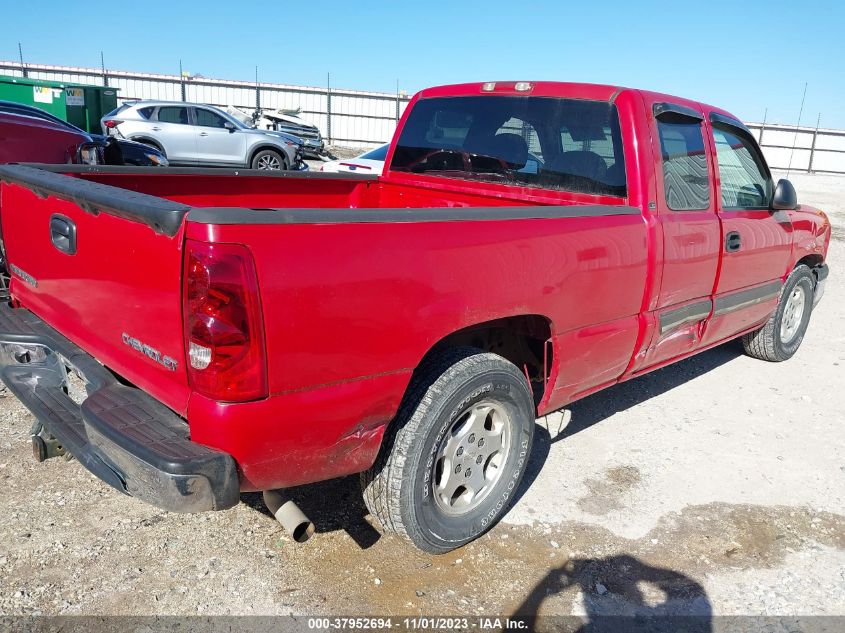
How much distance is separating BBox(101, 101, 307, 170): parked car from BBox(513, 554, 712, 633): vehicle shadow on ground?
47.4ft

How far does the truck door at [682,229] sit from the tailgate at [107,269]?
2.43m

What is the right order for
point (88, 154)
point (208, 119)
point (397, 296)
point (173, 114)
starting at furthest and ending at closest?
1. point (208, 119)
2. point (173, 114)
3. point (88, 154)
4. point (397, 296)

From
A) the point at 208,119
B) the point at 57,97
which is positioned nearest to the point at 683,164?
the point at 208,119

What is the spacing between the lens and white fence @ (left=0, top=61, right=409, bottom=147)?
27016 millimetres

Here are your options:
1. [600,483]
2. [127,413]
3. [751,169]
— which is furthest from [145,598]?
[751,169]

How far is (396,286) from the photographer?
235 cm

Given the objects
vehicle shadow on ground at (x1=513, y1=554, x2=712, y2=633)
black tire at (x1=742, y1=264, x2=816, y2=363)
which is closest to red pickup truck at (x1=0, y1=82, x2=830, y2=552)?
vehicle shadow on ground at (x1=513, y1=554, x2=712, y2=633)

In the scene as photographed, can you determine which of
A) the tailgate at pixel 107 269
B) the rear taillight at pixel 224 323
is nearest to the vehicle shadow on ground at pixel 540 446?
the tailgate at pixel 107 269

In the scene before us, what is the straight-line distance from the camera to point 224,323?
2.05 m

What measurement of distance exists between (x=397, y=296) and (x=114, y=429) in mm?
1020

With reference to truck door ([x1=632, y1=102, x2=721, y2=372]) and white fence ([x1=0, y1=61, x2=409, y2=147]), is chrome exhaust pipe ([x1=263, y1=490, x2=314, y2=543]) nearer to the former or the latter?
truck door ([x1=632, y1=102, x2=721, y2=372])

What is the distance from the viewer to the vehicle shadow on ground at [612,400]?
396cm

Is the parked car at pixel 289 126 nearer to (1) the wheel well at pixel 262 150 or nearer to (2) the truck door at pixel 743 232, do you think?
(1) the wheel well at pixel 262 150

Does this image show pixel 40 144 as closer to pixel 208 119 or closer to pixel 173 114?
pixel 173 114
